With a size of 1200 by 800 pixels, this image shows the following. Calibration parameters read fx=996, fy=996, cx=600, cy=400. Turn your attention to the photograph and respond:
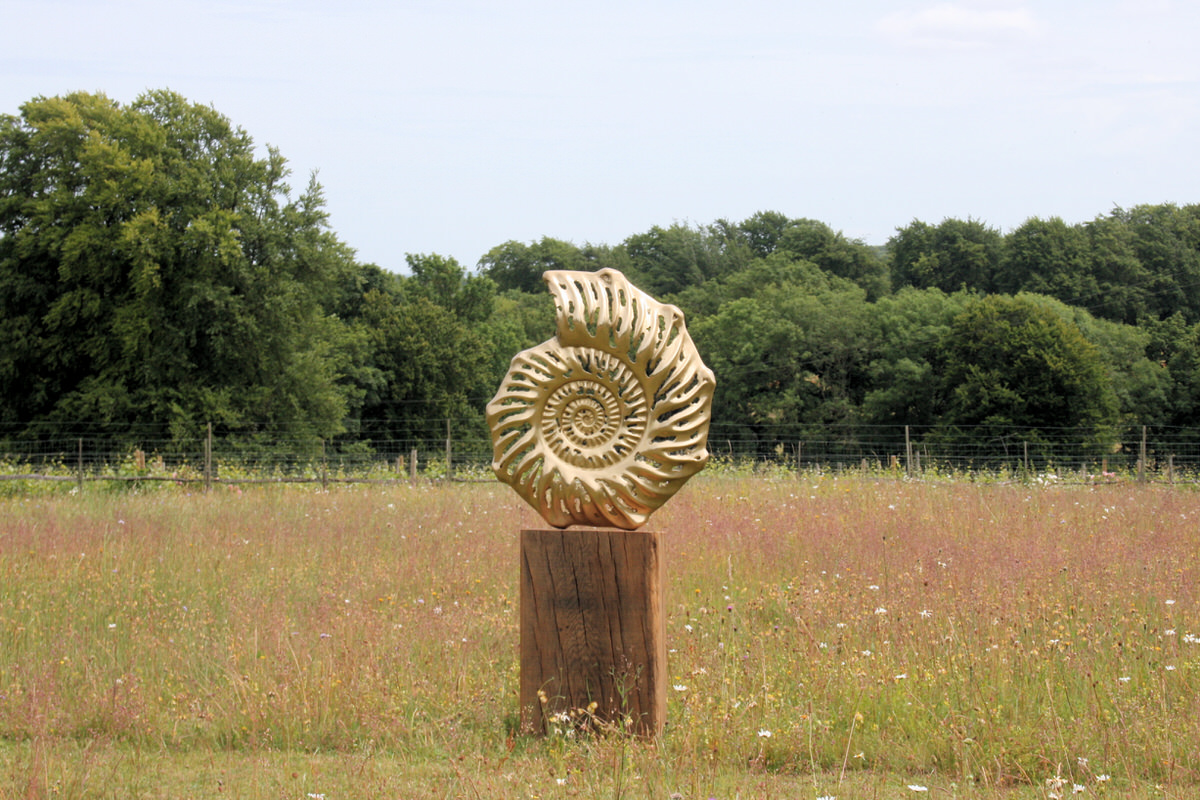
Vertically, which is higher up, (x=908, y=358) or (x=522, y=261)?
(x=522, y=261)

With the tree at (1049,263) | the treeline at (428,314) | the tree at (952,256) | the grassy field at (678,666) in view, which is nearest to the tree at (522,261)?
the treeline at (428,314)

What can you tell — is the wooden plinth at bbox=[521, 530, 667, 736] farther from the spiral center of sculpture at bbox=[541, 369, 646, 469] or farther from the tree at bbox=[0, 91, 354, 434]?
the tree at bbox=[0, 91, 354, 434]

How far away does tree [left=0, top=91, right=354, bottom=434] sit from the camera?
27891 mm

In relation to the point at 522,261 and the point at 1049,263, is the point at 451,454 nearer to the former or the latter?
the point at 1049,263

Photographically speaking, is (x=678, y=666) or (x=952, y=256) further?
(x=952, y=256)

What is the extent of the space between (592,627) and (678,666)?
0.94m

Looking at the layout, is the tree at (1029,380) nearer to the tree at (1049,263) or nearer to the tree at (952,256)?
the tree at (1049,263)

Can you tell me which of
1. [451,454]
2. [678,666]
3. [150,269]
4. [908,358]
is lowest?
[678,666]

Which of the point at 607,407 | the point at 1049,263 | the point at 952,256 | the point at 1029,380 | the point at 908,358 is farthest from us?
the point at 952,256

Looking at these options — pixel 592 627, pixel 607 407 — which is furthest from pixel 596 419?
pixel 592 627

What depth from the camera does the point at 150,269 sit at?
2703cm

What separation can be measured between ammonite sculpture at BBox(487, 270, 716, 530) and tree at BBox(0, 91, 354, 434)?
24.0 metres

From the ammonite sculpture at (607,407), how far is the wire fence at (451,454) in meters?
10.1

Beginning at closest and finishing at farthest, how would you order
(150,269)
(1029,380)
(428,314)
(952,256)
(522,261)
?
(150,269) < (1029,380) < (428,314) < (952,256) < (522,261)
